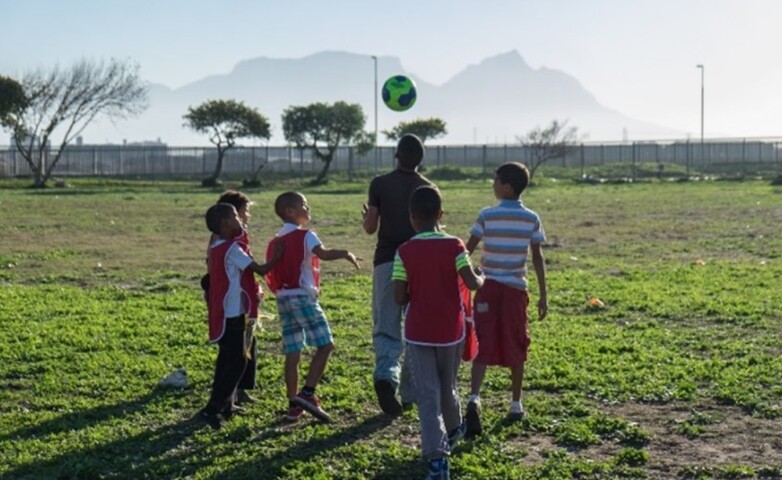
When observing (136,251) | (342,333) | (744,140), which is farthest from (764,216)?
(744,140)

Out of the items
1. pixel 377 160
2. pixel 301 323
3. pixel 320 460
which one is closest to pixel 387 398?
pixel 301 323

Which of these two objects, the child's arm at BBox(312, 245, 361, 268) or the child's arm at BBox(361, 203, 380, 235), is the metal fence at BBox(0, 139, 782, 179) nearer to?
the child's arm at BBox(361, 203, 380, 235)

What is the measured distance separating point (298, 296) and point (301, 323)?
0.19 metres

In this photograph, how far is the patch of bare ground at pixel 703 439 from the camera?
20.1ft

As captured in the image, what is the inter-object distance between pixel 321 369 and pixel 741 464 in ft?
8.83

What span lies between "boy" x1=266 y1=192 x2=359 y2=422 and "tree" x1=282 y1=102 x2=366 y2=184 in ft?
→ 157

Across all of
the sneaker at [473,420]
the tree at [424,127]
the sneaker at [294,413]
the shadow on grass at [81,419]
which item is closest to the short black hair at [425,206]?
the sneaker at [473,420]

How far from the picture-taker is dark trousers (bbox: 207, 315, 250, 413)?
7.02m

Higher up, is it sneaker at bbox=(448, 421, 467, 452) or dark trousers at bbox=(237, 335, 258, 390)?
dark trousers at bbox=(237, 335, 258, 390)

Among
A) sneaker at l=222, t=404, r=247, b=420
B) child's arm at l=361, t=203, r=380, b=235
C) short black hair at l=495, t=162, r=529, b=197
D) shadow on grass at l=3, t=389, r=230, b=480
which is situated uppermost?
short black hair at l=495, t=162, r=529, b=197

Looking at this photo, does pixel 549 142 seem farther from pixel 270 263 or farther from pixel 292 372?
pixel 270 263

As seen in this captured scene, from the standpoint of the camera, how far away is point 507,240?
6.94 metres

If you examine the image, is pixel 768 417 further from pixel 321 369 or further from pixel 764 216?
pixel 764 216

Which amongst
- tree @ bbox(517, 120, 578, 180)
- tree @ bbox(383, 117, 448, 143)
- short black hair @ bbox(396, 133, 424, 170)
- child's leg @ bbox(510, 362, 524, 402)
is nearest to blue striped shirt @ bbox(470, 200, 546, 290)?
child's leg @ bbox(510, 362, 524, 402)
